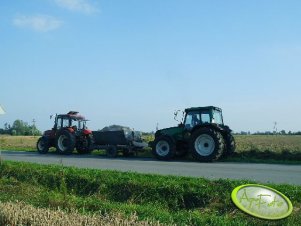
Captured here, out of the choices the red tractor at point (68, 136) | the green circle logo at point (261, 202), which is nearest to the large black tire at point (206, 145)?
the red tractor at point (68, 136)

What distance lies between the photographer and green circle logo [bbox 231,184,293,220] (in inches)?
210

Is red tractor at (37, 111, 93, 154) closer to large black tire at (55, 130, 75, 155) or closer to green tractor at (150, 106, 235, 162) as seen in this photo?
large black tire at (55, 130, 75, 155)

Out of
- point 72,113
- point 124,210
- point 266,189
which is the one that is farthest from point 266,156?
point 266,189

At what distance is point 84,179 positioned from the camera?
1188cm

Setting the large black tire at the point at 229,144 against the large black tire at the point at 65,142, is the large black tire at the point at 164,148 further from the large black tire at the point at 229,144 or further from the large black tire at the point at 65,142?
the large black tire at the point at 65,142

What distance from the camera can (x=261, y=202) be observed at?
5508 millimetres

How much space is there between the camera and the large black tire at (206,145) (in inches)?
702

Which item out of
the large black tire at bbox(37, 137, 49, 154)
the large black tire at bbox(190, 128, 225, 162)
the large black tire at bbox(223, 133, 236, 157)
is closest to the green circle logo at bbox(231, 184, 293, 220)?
the large black tire at bbox(190, 128, 225, 162)

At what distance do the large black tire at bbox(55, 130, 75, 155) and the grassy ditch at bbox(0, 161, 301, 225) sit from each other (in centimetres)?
897

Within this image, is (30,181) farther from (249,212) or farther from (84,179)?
(249,212)

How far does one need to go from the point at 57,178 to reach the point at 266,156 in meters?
10.7

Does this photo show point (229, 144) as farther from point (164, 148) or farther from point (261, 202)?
point (261, 202)

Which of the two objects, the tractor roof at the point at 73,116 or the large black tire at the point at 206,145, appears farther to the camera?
the tractor roof at the point at 73,116

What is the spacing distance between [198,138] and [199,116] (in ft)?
4.56
